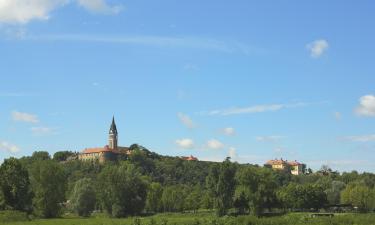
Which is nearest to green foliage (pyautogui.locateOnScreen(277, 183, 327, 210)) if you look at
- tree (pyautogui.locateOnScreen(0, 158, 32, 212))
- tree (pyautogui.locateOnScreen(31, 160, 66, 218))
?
tree (pyautogui.locateOnScreen(31, 160, 66, 218))

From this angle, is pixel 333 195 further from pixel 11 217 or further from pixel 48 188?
pixel 11 217

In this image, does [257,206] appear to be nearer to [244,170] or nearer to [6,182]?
[244,170]

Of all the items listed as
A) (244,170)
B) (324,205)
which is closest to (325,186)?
(324,205)

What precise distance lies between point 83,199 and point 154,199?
2458 cm

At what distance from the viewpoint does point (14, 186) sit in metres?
92.9

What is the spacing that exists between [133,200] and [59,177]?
16160 millimetres

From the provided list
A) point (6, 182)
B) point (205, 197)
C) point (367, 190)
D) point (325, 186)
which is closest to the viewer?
point (6, 182)

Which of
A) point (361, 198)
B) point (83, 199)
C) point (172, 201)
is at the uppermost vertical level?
point (361, 198)

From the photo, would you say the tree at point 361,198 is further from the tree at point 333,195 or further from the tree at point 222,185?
the tree at point 222,185

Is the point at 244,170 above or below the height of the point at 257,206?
above

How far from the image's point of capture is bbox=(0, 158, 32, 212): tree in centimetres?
9306

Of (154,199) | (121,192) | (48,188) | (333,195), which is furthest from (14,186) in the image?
(333,195)

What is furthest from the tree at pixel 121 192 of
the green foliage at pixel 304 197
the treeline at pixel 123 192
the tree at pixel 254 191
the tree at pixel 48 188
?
the green foliage at pixel 304 197

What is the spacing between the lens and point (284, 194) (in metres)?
131
